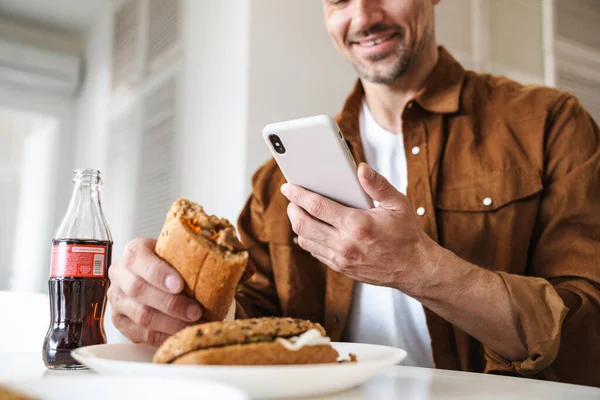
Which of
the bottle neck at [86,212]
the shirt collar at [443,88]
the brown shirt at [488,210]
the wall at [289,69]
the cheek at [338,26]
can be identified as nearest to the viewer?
the bottle neck at [86,212]

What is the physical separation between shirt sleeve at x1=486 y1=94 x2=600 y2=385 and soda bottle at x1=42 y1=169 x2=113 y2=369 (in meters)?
0.64

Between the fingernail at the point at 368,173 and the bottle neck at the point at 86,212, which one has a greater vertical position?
the fingernail at the point at 368,173

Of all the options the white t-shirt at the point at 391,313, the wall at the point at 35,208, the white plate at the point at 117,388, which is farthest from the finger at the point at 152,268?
the wall at the point at 35,208

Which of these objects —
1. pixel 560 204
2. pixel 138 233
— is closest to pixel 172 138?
pixel 138 233

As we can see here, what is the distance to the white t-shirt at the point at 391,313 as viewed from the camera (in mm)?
1243

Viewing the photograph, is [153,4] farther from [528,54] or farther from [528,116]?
[528,116]

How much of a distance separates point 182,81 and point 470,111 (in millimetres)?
1504

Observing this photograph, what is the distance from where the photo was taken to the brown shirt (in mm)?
1070

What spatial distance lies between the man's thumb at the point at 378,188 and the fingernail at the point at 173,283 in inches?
10.7

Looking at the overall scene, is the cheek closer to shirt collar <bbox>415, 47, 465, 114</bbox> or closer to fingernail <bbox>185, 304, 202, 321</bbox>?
shirt collar <bbox>415, 47, 465, 114</bbox>

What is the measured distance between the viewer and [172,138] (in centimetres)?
251

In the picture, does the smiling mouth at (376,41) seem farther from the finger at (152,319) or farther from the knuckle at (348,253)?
the finger at (152,319)

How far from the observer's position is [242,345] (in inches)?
21.1

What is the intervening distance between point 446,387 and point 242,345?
24cm
